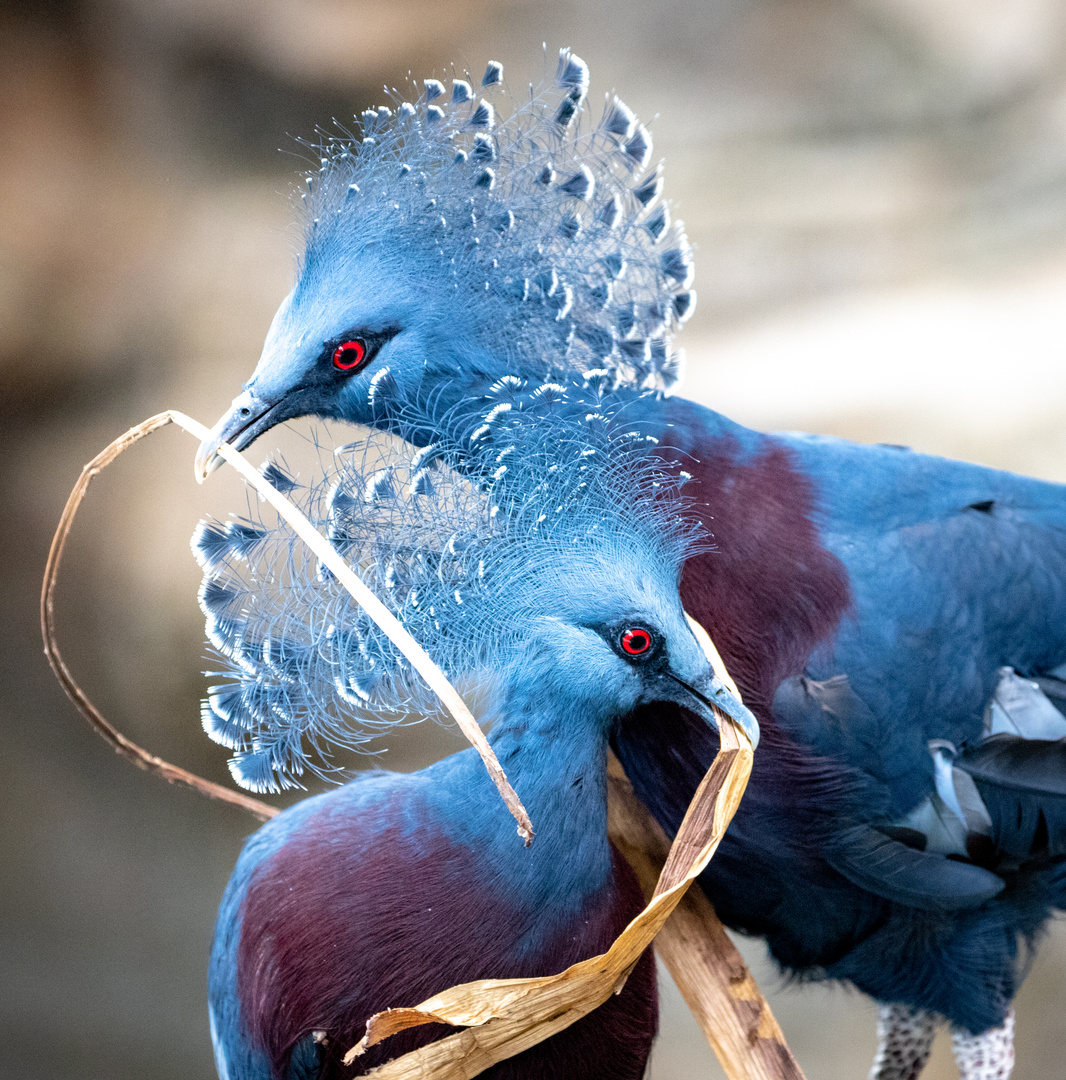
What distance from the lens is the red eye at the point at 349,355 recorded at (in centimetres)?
86

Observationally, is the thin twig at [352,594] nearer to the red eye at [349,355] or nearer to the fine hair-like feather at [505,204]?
the red eye at [349,355]

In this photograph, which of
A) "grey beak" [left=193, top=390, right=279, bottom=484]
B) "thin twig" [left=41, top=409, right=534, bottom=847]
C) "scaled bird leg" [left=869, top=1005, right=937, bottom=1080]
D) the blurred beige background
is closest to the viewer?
"thin twig" [left=41, top=409, right=534, bottom=847]

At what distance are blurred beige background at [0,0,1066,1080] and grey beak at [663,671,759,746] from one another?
143 centimetres

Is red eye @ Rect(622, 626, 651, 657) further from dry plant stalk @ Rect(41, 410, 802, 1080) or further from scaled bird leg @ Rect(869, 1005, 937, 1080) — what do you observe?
scaled bird leg @ Rect(869, 1005, 937, 1080)

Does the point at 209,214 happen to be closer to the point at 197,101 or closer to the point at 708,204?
the point at 197,101

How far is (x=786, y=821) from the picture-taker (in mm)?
985

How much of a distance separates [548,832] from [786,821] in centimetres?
30

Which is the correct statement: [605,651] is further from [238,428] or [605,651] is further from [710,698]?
[238,428]

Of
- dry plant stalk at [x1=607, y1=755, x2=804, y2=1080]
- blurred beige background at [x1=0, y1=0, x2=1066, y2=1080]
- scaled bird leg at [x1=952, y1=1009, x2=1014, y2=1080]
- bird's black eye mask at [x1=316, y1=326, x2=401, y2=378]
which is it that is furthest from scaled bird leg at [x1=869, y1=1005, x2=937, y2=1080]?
bird's black eye mask at [x1=316, y1=326, x2=401, y2=378]

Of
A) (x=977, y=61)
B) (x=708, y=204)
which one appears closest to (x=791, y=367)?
(x=708, y=204)

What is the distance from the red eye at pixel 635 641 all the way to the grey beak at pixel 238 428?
35cm

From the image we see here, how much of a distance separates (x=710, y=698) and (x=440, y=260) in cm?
41

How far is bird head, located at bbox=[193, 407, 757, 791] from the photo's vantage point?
75 cm

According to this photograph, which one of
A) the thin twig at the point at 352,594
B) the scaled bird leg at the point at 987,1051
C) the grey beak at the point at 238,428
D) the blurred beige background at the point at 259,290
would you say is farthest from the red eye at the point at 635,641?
the blurred beige background at the point at 259,290
